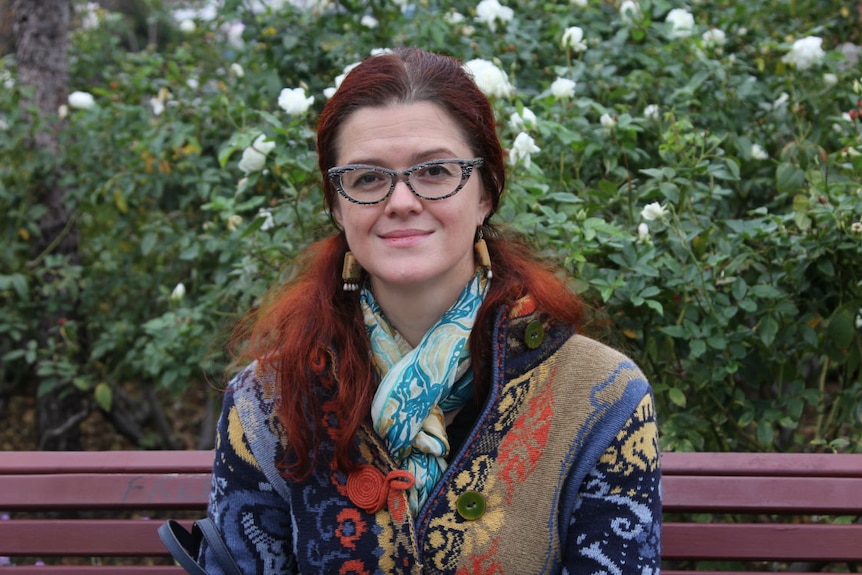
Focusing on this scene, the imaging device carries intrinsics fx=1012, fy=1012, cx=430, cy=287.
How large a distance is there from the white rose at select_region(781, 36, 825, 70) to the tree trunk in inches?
110

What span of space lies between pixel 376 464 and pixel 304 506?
0.52 ft

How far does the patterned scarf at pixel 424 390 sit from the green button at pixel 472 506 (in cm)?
8

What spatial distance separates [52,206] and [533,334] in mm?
2854

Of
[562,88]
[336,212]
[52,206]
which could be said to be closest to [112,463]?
[336,212]

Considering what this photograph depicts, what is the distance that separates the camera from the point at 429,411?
1899 mm

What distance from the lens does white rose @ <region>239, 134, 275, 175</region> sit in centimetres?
284

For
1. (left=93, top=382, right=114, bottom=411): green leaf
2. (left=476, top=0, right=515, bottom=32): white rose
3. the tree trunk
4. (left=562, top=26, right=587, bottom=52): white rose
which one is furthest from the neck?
the tree trunk

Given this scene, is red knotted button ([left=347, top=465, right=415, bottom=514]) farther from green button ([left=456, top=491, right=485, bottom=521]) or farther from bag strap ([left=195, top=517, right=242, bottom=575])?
bag strap ([left=195, top=517, right=242, bottom=575])

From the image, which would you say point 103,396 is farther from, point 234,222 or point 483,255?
point 483,255

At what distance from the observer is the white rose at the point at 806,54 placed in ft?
10.5

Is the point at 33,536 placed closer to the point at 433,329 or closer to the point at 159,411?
the point at 433,329

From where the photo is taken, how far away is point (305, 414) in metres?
1.95

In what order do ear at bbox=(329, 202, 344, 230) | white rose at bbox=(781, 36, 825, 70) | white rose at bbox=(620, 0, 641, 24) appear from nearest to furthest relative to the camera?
ear at bbox=(329, 202, 344, 230) → white rose at bbox=(781, 36, 825, 70) → white rose at bbox=(620, 0, 641, 24)

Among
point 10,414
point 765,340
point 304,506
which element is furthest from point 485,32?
point 10,414
